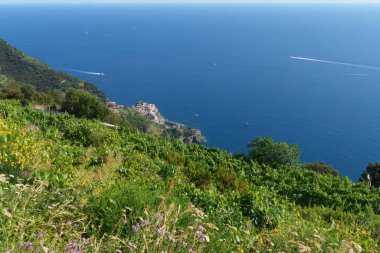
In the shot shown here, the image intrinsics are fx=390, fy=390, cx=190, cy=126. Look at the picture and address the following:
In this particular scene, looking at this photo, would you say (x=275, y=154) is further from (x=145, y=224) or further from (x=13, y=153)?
(x=145, y=224)

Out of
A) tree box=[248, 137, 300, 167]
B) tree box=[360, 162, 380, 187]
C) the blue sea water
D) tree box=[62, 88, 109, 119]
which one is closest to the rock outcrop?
the blue sea water

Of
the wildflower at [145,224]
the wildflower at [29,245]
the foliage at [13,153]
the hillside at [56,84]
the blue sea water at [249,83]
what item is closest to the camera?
the wildflower at [29,245]

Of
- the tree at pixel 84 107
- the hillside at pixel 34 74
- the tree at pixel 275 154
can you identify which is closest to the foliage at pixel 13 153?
the tree at pixel 275 154

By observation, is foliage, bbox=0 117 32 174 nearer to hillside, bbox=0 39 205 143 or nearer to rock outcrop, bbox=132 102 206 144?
hillside, bbox=0 39 205 143

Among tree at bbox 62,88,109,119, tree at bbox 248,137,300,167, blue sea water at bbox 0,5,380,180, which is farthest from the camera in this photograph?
blue sea water at bbox 0,5,380,180

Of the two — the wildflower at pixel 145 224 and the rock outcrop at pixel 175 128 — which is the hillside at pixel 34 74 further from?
the wildflower at pixel 145 224

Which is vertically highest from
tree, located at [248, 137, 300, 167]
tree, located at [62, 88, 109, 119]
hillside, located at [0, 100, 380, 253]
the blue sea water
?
the blue sea water

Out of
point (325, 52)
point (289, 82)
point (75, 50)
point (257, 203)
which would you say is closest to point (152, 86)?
point (289, 82)

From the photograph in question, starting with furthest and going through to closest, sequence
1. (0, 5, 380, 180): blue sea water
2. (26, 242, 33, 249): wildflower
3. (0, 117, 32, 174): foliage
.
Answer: (0, 5, 380, 180): blue sea water → (0, 117, 32, 174): foliage → (26, 242, 33, 249): wildflower
